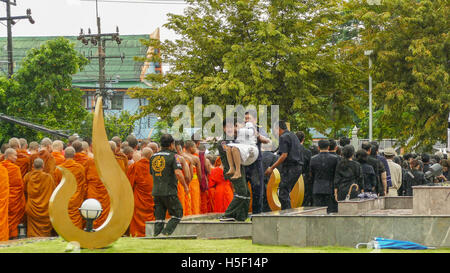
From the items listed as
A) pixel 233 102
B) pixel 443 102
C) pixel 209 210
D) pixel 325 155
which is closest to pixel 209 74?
pixel 233 102

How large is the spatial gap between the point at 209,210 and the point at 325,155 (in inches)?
153

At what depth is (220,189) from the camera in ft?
53.2

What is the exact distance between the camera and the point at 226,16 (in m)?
29.2

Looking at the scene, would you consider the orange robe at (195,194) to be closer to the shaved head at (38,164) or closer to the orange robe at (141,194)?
the orange robe at (141,194)

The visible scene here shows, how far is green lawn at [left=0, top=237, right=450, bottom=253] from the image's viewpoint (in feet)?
32.3

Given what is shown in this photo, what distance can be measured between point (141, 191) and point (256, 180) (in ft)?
9.20

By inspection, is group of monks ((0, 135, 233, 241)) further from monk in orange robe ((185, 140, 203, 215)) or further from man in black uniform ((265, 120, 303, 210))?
man in black uniform ((265, 120, 303, 210))

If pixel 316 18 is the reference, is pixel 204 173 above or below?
below

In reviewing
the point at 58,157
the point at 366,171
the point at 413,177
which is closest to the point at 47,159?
the point at 58,157

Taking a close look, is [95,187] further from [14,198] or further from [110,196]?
[110,196]

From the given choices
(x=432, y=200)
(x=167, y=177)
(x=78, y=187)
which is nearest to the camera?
(x=167, y=177)

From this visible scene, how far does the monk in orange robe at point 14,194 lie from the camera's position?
14.3 metres
